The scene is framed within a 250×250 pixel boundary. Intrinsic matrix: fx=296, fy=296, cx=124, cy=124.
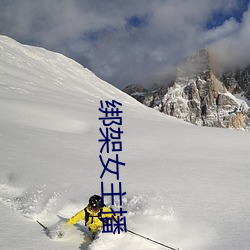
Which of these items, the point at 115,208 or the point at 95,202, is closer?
the point at 95,202

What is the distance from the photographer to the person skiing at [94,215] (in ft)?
18.2

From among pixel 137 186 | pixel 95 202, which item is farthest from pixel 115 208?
pixel 95 202

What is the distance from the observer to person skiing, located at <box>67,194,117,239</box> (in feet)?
18.2

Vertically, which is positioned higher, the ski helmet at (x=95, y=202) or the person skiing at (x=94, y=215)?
the ski helmet at (x=95, y=202)

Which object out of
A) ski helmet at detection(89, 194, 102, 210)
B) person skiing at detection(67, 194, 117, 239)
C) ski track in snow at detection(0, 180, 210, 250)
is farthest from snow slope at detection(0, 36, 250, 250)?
ski helmet at detection(89, 194, 102, 210)

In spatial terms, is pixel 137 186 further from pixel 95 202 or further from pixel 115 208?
pixel 95 202

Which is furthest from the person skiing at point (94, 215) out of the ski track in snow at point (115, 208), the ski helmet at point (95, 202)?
the ski track in snow at point (115, 208)

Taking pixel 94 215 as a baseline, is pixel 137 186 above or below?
above

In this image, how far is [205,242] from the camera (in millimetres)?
5102

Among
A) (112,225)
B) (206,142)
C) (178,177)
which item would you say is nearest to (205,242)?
(112,225)

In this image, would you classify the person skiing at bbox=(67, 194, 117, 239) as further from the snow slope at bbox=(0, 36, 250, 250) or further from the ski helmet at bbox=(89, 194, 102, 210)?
the snow slope at bbox=(0, 36, 250, 250)

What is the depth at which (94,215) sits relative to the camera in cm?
565

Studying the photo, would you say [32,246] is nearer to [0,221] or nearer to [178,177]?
[0,221]

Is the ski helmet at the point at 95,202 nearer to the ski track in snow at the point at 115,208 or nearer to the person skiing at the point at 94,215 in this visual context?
the person skiing at the point at 94,215
